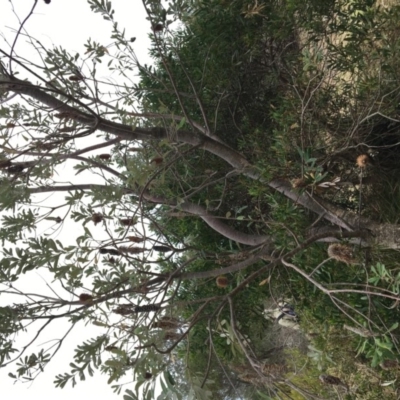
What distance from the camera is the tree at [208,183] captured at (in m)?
1.81

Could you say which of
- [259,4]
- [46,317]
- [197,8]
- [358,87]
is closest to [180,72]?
[197,8]

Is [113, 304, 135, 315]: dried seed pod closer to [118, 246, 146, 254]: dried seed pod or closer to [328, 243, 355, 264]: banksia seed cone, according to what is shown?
[118, 246, 146, 254]: dried seed pod

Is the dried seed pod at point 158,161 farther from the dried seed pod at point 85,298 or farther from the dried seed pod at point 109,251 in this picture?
the dried seed pod at point 85,298

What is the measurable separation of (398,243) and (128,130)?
1315mm

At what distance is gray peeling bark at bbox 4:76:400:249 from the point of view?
190 centimetres

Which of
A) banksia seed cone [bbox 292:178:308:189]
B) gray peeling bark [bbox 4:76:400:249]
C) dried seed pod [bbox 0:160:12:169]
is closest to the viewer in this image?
dried seed pod [bbox 0:160:12:169]

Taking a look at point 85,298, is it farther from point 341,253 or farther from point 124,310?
point 341,253

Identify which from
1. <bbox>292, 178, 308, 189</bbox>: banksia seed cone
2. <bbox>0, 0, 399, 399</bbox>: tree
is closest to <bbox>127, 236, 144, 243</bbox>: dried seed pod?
<bbox>0, 0, 399, 399</bbox>: tree

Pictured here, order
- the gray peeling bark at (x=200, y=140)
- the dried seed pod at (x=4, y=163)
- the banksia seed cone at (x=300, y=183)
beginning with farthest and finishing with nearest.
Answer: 1. the banksia seed cone at (x=300, y=183)
2. the gray peeling bark at (x=200, y=140)
3. the dried seed pod at (x=4, y=163)

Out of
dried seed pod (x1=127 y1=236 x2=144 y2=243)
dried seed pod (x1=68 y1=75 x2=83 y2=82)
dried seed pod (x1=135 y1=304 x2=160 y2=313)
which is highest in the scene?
dried seed pod (x1=68 y1=75 x2=83 y2=82)

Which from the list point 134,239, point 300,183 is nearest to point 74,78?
point 134,239

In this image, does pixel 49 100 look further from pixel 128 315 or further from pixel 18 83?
pixel 128 315

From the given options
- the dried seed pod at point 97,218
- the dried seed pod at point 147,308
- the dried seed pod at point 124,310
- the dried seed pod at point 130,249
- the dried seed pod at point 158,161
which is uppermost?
the dried seed pod at point 158,161

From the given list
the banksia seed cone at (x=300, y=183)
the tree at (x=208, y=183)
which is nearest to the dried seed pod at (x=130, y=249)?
the tree at (x=208, y=183)
